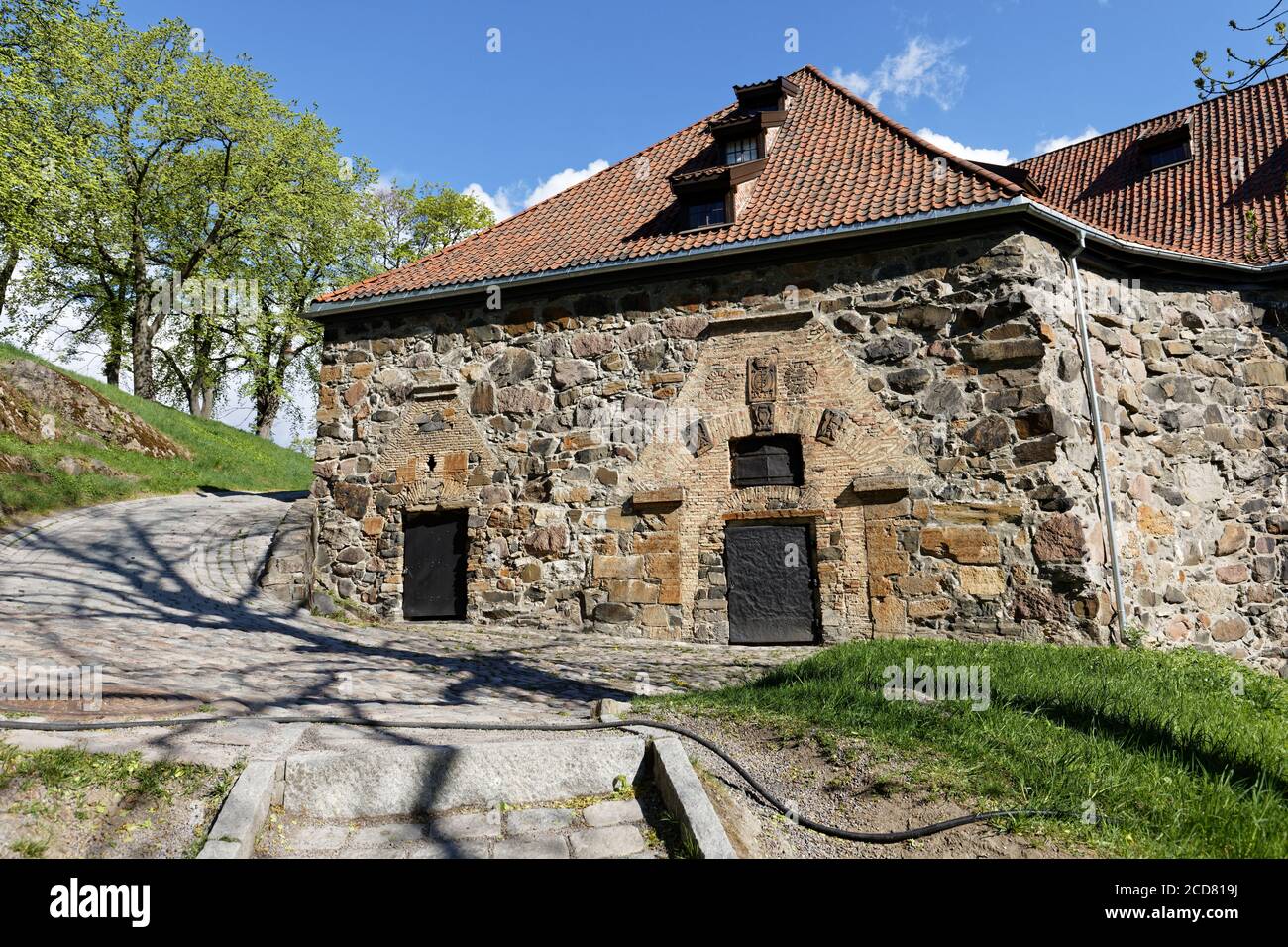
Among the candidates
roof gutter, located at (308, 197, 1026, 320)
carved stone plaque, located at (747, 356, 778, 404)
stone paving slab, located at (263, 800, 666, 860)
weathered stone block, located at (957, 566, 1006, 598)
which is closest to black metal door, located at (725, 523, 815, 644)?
carved stone plaque, located at (747, 356, 778, 404)

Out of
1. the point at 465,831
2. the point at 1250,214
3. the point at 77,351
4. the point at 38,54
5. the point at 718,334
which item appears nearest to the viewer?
the point at 465,831

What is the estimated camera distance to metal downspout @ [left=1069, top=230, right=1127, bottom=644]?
8586 mm

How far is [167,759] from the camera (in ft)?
11.3

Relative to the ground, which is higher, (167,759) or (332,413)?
(332,413)

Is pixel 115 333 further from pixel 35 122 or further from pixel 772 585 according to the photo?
pixel 772 585

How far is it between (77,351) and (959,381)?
29.8 meters

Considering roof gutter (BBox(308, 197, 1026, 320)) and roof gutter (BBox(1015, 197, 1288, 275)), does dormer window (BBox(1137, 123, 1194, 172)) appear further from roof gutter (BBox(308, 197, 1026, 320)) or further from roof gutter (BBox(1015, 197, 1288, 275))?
roof gutter (BBox(308, 197, 1026, 320))

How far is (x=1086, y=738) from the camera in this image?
4.04 m

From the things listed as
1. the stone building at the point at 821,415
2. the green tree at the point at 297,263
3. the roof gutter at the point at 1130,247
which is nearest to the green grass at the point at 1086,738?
the stone building at the point at 821,415

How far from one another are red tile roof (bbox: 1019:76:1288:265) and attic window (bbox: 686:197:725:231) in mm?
5247

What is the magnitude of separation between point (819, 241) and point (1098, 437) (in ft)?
13.4

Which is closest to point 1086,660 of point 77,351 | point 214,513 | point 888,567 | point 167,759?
point 888,567
